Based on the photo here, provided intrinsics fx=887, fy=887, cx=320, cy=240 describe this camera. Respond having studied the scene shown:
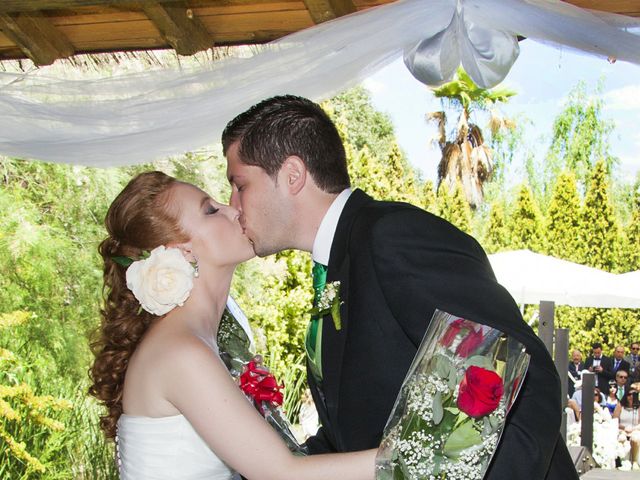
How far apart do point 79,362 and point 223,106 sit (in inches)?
200

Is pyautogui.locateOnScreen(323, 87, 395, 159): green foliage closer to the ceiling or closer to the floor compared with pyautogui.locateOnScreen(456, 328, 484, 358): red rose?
closer to the ceiling

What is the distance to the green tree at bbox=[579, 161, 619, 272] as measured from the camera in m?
15.5

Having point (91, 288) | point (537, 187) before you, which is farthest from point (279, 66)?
point (537, 187)

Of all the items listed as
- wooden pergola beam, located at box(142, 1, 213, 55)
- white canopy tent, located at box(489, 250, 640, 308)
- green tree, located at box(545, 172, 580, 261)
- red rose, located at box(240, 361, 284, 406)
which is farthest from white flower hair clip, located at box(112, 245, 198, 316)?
green tree, located at box(545, 172, 580, 261)

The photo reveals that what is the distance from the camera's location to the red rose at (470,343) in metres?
1.82

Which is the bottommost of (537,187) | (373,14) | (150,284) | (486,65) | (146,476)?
(146,476)

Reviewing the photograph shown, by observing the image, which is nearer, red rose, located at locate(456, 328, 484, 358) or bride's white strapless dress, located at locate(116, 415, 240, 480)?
red rose, located at locate(456, 328, 484, 358)

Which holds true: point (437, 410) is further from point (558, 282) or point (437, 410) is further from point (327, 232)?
point (558, 282)

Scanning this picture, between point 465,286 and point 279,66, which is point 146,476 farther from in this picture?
point 279,66

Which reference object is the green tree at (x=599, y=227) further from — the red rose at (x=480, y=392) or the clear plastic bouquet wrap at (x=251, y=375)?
the red rose at (x=480, y=392)

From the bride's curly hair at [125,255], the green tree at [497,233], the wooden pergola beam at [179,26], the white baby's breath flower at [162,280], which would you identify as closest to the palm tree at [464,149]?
the green tree at [497,233]

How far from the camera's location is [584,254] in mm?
15758

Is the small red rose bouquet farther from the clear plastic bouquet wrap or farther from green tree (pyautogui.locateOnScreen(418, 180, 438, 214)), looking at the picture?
green tree (pyautogui.locateOnScreen(418, 180, 438, 214))

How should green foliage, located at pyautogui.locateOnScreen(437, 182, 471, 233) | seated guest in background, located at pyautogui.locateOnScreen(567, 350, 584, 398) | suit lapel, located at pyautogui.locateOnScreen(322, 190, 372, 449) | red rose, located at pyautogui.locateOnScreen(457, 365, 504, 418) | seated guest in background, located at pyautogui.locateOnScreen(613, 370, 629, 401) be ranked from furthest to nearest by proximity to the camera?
green foliage, located at pyautogui.locateOnScreen(437, 182, 471, 233)
seated guest in background, located at pyautogui.locateOnScreen(567, 350, 584, 398)
seated guest in background, located at pyautogui.locateOnScreen(613, 370, 629, 401)
suit lapel, located at pyautogui.locateOnScreen(322, 190, 372, 449)
red rose, located at pyautogui.locateOnScreen(457, 365, 504, 418)
